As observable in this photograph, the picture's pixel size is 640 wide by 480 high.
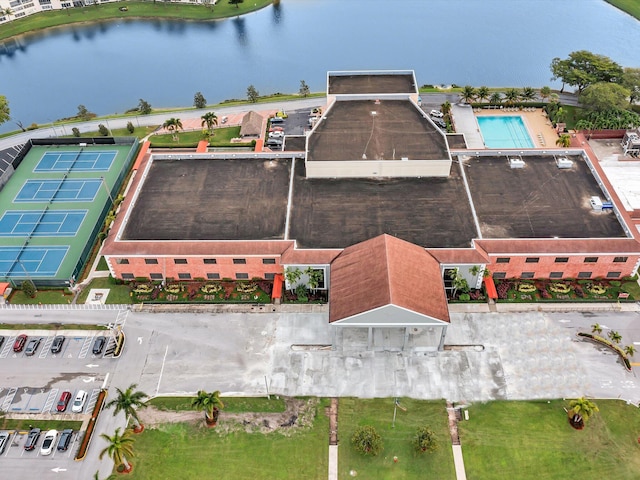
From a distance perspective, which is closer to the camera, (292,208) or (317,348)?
(317,348)

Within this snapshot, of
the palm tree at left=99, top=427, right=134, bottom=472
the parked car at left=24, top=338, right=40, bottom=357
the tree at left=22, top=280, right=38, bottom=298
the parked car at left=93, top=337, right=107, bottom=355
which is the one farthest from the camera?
the tree at left=22, top=280, right=38, bottom=298

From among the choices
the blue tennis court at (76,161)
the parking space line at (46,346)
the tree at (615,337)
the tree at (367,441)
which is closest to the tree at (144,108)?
the blue tennis court at (76,161)

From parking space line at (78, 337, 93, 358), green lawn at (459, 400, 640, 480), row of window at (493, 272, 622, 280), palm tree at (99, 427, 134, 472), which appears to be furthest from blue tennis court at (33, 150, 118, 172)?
green lawn at (459, 400, 640, 480)

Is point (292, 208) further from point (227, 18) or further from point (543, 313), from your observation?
point (227, 18)

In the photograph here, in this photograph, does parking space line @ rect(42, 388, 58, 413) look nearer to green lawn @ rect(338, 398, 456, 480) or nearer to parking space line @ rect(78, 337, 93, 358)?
parking space line @ rect(78, 337, 93, 358)

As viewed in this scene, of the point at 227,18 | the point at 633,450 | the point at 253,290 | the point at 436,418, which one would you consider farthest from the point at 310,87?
the point at 633,450

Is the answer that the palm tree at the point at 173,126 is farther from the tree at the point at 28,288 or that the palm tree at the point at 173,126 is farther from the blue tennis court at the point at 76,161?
the tree at the point at 28,288
